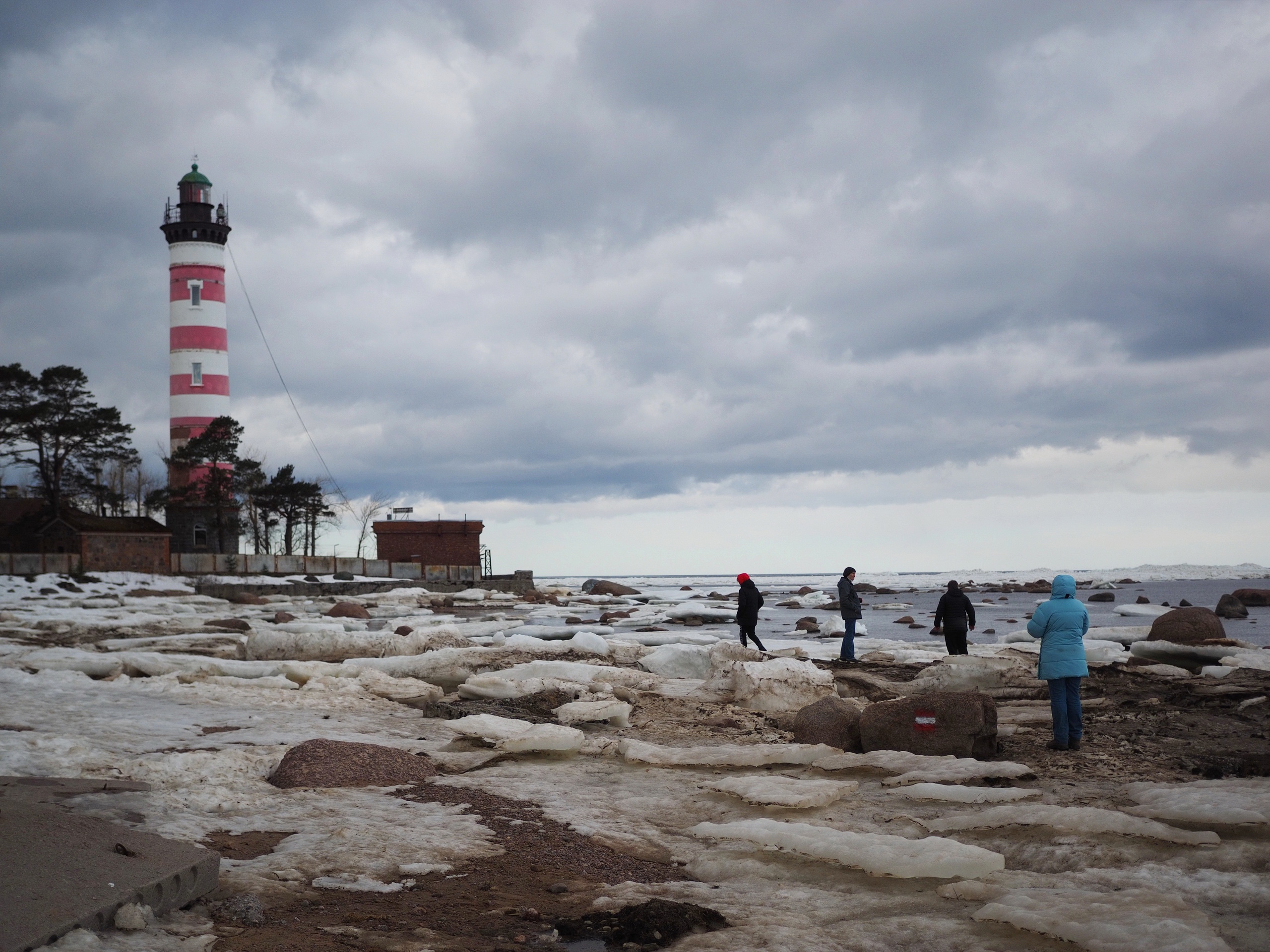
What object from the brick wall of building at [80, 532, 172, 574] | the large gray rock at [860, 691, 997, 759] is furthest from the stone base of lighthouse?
the large gray rock at [860, 691, 997, 759]

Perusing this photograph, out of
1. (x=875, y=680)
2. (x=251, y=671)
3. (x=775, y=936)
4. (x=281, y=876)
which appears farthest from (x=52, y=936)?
(x=875, y=680)

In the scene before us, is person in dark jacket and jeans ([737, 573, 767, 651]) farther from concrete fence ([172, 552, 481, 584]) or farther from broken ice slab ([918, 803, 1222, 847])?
concrete fence ([172, 552, 481, 584])

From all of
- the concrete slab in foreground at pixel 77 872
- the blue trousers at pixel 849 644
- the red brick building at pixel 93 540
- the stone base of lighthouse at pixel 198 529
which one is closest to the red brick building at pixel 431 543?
the stone base of lighthouse at pixel 198 529

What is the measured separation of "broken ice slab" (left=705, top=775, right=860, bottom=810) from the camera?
683 cm

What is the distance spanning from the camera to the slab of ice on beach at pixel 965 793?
6.82 m

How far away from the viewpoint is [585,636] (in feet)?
56.1

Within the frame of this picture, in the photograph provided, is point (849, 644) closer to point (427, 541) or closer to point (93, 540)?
point (93, 540)

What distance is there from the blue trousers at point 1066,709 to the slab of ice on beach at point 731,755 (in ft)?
7.21

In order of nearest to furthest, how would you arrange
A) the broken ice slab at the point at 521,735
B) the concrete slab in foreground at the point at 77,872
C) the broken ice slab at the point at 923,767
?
the concrete slab in foreground at the point at 77,872
the broken ice slab at the point at 923,767
the broken ice slab at the point at 521,735

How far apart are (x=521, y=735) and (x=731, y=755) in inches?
79.1

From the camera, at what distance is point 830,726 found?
9.42 meters

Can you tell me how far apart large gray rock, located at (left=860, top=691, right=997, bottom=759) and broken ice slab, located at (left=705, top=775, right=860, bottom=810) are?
1.37 meters

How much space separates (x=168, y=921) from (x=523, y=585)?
59.2 m

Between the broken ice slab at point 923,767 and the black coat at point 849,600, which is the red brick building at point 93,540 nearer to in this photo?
the black coat at point 849,600
